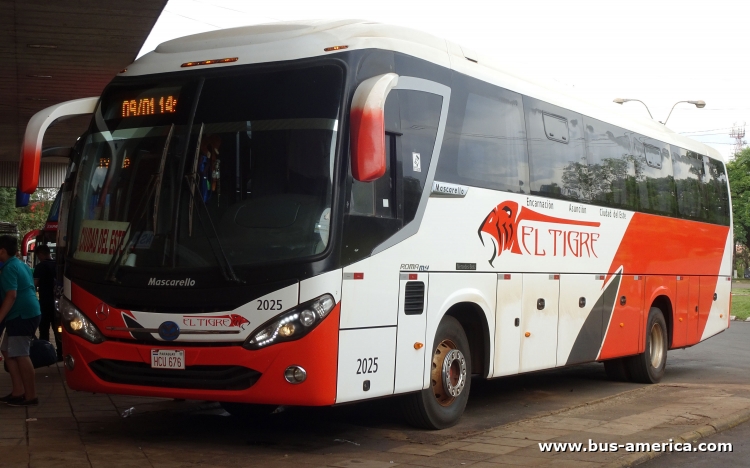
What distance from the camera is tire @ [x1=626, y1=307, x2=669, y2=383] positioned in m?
14.0

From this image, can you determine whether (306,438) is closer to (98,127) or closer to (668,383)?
(98,127)

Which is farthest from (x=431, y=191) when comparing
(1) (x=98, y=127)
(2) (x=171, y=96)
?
(1) (x=98, y=127)

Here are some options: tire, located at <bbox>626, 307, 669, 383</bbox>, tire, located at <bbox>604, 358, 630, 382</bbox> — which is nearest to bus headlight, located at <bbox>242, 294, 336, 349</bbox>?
tire, located at <bbox>626, 307, 669, 383</bbox>

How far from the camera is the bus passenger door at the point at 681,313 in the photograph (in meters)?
14.9

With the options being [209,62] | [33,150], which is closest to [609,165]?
[209,62]

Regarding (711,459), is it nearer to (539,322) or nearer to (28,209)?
(539,322)

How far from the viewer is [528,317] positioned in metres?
10.7

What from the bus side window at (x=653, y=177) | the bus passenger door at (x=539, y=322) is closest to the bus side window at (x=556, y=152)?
the bus passenger door at (x=539, y=322)

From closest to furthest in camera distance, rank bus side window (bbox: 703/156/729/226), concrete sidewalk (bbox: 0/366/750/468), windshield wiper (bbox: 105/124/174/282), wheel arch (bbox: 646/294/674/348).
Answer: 1. concrete sidewalk (bbox: 0/366/750/468)
2. windshield wiper (bbox: 105/124/174/282)
3. wheel arch (bbox: 646/294/674/348)
4. bus side window (bbox: 703/156/729/226)

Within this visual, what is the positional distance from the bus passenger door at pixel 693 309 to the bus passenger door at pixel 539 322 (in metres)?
4.93

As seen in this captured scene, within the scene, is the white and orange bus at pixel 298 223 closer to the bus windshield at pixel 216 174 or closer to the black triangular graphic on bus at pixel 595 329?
the bus windshield at pixel 216 174

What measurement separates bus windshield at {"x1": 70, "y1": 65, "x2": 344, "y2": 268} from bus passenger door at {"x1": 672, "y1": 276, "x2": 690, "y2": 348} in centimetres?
883

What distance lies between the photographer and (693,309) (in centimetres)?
1566
